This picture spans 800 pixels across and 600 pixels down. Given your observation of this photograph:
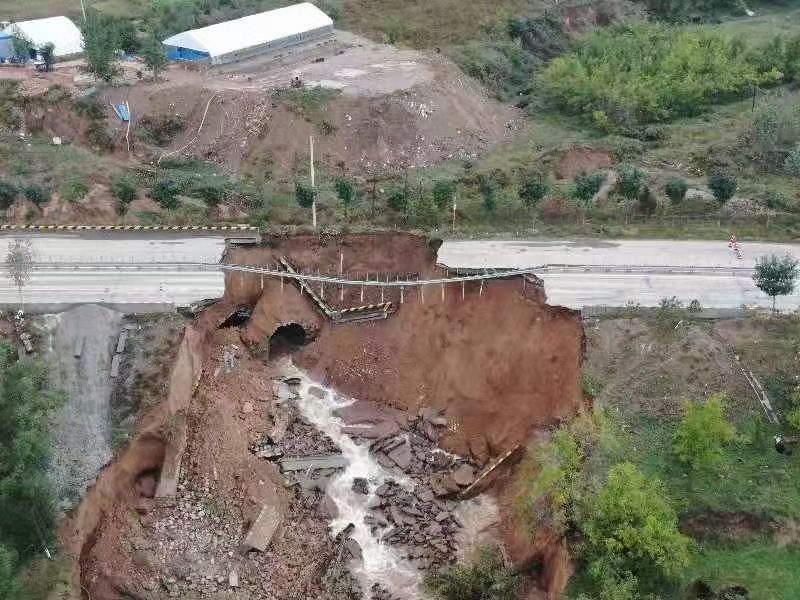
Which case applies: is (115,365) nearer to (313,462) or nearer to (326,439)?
(313,462)

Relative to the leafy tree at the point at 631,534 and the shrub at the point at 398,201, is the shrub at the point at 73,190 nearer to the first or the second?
the shrub at the point at 398,201

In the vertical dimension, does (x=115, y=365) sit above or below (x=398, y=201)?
below

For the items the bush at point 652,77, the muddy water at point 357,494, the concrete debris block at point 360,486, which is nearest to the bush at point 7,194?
the muddy water at point 357,494

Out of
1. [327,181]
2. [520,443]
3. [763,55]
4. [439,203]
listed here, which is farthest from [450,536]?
[763,55]

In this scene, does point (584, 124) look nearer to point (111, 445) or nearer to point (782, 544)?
point (782, 544)

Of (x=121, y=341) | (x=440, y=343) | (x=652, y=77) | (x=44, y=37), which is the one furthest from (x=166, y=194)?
(x=652, y=77)
